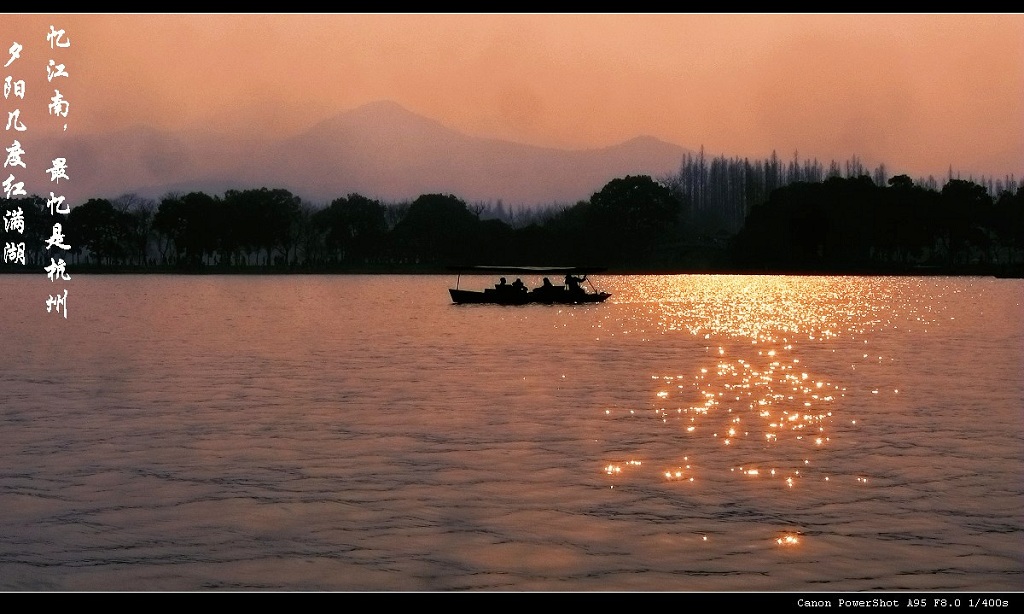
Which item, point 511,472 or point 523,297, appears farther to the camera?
point 523,297

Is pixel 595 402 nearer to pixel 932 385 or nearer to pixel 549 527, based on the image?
pixel 932 385

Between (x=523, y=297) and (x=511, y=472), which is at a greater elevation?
(x=523, y=297)

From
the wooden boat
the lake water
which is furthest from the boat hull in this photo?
the lake water

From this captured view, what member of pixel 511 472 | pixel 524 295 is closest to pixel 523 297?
pixel 524 295

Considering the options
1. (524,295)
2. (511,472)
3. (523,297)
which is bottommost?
(511,472)

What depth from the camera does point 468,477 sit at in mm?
18172

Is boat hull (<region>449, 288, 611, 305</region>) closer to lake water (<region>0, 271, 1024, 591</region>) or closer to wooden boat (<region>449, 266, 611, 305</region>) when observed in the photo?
wooden boat (<region>449, 266, 611, 305</region>)

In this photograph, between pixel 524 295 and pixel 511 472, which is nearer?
pixel 511 472

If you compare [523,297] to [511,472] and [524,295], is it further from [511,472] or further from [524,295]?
[511,472]

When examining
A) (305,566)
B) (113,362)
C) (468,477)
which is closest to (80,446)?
(468,477)

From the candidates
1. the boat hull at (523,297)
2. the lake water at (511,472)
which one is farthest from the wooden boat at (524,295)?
the lake water at (511,472)

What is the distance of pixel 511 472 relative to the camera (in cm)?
1864

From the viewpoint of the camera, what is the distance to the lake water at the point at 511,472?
13.0 meters
